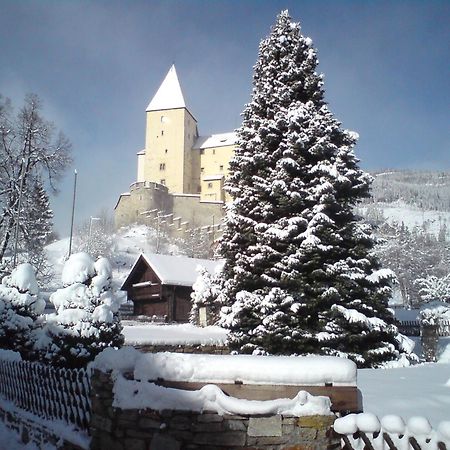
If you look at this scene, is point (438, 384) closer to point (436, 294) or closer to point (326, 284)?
point (326, 284)

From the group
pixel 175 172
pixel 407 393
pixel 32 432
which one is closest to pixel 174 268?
pixel 32 432

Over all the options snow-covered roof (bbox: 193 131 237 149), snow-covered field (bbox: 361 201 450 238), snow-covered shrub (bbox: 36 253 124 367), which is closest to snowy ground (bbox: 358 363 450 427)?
snow-covered shrub (bbox: 36 253 124 367)

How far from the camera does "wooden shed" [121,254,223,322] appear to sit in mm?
31375

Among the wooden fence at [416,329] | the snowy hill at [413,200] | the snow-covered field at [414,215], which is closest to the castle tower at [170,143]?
the snowy hill at [413,200]

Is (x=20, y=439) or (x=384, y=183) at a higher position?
(x=384, y=183)

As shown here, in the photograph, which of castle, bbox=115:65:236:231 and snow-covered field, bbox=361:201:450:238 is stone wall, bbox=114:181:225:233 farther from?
snow-covered field, bbox=361:201:450:238

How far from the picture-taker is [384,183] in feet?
600

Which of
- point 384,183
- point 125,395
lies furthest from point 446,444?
point 384,183

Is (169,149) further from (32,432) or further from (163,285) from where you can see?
(32,432)

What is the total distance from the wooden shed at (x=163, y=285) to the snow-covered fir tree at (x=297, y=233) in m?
16.0

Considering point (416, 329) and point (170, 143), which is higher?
point (170, 143)

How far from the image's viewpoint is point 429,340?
57.1 ft

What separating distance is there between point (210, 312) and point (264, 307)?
46.2 ft

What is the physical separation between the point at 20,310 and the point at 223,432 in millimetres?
9700
